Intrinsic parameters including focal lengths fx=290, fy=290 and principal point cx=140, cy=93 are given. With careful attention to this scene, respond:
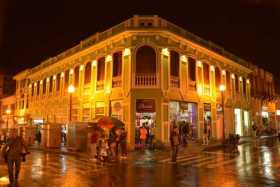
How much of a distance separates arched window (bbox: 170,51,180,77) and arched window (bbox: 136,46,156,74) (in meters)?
1.69

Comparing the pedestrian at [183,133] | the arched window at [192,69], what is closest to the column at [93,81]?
the pedestrian at [183,133]

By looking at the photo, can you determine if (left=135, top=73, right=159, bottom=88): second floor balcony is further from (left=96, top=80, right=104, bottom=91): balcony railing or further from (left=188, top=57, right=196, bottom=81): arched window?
(left=188, top=57, right=196, bottom=81): arched window

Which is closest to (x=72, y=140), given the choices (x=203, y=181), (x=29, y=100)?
(x=203, y=181)

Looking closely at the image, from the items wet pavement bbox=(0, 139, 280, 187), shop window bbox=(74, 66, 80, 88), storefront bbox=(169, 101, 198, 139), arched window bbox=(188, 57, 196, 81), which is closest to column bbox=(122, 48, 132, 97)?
storefront bbox=(169, 101, 198, 139)

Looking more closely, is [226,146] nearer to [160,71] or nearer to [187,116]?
[187,116]

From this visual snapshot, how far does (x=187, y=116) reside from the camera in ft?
80.9

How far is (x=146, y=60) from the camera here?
22344 millimetres

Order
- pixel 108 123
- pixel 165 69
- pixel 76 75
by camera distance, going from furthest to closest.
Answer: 1. pixel 76 75
2. pixel 165 69
3. pixel 108 123

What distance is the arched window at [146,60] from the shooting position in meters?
22.2

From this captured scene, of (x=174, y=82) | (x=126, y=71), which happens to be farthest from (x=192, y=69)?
(x=126, y=71)

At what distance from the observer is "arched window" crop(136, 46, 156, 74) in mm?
22203

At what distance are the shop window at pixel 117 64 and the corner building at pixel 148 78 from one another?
80mm

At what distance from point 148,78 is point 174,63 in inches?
110

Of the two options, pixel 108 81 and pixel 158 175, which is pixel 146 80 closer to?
pixel 108 81
